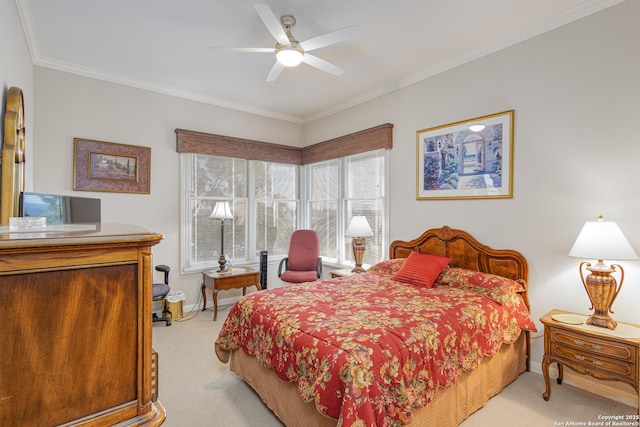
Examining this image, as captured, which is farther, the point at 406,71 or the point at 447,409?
the point at 406,71

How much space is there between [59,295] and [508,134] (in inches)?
133

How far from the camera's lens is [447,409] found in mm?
1933

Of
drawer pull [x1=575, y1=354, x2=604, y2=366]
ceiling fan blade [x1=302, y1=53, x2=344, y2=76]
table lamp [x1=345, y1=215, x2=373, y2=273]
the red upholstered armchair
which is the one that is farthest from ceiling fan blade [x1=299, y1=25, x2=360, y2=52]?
drawer pull [x1=575, y1=354, x2=604, y2=366]

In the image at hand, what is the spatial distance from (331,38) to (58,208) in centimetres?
210

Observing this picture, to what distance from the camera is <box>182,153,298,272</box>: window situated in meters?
4.30

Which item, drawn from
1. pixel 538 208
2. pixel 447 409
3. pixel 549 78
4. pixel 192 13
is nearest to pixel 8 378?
pixel 447 409

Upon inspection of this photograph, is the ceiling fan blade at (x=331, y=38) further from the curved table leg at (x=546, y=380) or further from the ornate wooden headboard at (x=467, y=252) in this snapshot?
the curved table leg at (x=546, y=380)

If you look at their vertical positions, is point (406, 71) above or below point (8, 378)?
above

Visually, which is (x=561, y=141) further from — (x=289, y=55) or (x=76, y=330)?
(x=76, y=330)

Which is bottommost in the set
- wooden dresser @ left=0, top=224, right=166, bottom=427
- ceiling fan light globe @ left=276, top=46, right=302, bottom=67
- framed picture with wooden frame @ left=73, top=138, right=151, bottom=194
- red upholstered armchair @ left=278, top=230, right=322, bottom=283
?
red upholstered armchair @ left=278, top=230, right=322, bottom=283

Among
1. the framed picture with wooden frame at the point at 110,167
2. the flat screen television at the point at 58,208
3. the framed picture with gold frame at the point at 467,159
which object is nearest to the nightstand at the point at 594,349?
the framed picture with gold frame at the point at 467,159

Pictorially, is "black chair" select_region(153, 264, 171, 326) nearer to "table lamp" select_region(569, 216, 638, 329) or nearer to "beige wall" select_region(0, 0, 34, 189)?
"beige wall" select_region(0, 0, 34, 189)

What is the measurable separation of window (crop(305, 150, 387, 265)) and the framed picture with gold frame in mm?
604

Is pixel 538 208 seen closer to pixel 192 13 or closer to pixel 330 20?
pixel 330 20
